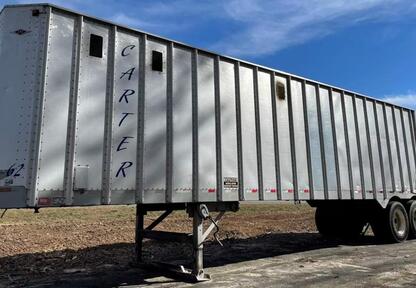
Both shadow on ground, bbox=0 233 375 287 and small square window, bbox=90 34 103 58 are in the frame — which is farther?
shadow on ground, bbox=0 233 375 287

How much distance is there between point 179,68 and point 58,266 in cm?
496

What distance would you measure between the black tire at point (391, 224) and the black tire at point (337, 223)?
0.87 metres

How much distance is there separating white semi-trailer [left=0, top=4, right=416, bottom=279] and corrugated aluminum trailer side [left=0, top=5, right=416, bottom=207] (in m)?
0.02

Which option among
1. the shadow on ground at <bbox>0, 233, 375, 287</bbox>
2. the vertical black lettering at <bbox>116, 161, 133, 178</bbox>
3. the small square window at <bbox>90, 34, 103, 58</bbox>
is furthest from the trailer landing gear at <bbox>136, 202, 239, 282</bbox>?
the small square window at <bbox>90, 34, 103, 58</bbox>

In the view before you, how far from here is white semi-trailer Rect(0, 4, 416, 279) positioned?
5973mm

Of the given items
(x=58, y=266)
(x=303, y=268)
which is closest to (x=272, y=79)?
(x=303, y=268)

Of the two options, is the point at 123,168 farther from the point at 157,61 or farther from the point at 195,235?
the point at 157,61

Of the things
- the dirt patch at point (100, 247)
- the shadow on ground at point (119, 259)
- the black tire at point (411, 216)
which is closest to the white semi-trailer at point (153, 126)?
the shadow on ground at point (119, 259)

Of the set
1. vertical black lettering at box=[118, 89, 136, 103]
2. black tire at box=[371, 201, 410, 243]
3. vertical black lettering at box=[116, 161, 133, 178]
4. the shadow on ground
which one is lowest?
the shadow on ground

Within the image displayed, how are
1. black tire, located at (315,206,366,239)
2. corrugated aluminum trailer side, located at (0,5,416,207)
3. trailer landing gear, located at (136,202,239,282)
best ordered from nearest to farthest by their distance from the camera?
corrugated aluminum trailer side, located at (0,5,416,207) → trailer landing gear, located at (136,202,239,282) → black tire, located at (315,206,366,239)

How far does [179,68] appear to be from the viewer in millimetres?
7648

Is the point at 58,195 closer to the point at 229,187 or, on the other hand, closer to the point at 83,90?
the point at 83,90

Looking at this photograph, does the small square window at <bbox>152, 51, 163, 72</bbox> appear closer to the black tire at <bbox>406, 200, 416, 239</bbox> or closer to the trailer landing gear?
the trailer landing gear

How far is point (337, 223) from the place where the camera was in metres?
13.3
